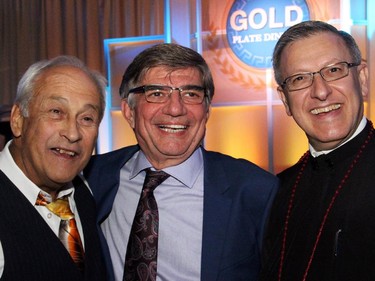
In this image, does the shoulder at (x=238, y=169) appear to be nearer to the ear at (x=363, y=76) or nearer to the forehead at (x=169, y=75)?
the forehead at (x=169, y=75)

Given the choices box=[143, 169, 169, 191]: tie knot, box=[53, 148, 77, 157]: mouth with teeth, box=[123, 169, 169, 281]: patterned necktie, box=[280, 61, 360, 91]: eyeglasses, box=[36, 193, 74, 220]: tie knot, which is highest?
box=[280, 61, 360, 91]: eyeglasses

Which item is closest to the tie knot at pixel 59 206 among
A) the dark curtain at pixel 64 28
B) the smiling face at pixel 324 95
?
the smiling face at pixel 324 95

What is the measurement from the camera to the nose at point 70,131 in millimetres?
1610

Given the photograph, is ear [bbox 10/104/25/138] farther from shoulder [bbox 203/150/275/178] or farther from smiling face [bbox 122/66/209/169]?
shoulder [bbox 203/150/275/178]

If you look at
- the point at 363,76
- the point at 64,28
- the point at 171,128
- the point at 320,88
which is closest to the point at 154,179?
the point at 171,128

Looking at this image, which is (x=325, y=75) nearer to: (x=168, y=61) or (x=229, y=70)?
(x=168, y=61)

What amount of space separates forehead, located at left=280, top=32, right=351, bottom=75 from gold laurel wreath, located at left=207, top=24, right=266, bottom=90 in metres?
2.47

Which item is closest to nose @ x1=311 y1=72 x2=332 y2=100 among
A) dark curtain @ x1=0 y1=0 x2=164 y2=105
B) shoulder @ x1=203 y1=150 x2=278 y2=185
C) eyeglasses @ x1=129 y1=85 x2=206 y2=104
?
shoulder @ x1=203 y1=150 x2=278 y2=185

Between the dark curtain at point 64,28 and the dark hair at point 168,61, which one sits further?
the dark curtain at point 64,28

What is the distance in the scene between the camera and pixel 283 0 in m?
4.07

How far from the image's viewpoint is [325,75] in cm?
166

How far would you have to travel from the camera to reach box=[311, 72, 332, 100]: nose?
1631mm

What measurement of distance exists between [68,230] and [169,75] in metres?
0.74

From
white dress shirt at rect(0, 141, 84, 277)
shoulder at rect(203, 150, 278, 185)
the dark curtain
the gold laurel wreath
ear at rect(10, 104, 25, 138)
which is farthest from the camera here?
the dark curtain
